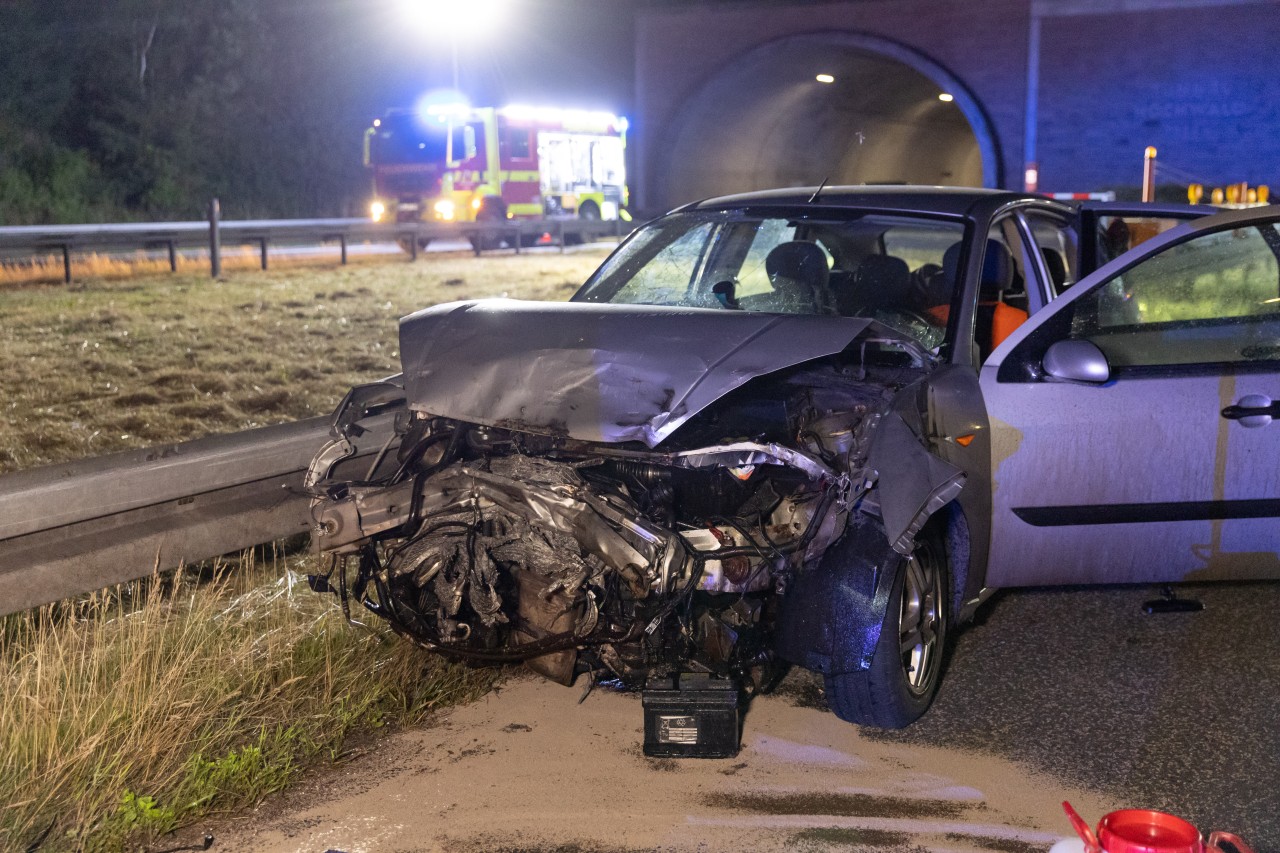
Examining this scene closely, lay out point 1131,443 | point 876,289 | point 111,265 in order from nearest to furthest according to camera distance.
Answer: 1. point 1131,443
2. point 876,289
3. point 111,265

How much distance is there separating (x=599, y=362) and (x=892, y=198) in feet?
7.25

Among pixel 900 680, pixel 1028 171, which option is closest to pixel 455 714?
pixel 900 680

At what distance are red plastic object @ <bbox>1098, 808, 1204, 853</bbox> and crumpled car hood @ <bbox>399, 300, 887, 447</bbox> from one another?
170 centimetres

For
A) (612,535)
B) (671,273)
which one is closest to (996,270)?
(671,273)

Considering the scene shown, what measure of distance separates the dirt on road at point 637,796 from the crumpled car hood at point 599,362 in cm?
107

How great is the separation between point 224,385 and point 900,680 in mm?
7127

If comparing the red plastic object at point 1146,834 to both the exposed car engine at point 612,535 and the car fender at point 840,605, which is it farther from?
the exposed car engine at point 612,535

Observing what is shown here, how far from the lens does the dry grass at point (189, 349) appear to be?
873 cm

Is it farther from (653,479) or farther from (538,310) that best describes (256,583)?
(653,479)

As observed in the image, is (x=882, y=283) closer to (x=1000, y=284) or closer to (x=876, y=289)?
(x=876, y=289)

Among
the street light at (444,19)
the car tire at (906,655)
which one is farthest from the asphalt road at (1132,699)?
the street light at (444,19)

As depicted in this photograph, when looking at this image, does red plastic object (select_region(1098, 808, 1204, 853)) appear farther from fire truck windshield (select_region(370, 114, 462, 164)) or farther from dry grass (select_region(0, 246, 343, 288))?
fire truck windshield (select_region(370, 114, 462, 164))

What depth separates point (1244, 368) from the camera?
202 inches

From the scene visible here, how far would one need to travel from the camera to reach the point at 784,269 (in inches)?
237
